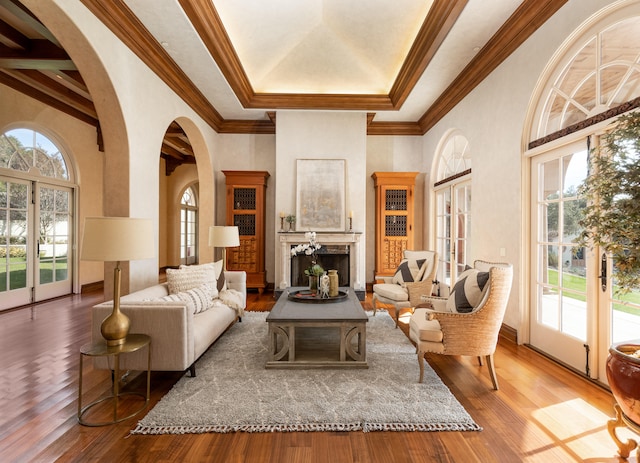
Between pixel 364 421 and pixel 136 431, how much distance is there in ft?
4.83

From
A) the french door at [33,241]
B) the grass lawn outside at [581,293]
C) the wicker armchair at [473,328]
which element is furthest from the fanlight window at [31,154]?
the grass lawn outside at [581,293]

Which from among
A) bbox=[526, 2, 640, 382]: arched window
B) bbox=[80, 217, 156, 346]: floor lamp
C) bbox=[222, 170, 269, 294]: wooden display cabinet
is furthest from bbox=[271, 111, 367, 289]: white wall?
bbox=[80, 217, 156, 346]: floor lamp

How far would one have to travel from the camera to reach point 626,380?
1744mm

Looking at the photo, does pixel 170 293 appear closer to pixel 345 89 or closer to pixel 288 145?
pixel 288 145

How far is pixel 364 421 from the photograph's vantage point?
221 centimetres

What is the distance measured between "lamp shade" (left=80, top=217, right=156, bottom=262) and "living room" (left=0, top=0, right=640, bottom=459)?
1147mm

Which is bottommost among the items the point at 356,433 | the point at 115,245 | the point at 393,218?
the point at 356,433

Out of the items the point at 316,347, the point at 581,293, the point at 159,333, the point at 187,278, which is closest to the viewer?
the point at 159,333

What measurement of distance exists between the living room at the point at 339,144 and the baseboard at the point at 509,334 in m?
0.03

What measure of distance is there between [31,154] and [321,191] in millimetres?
5108

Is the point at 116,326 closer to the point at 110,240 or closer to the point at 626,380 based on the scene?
the point at 110,240

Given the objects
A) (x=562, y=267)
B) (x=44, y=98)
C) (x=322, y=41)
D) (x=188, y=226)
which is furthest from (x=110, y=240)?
(x=188, y=226)

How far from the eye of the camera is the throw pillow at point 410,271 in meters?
4.55

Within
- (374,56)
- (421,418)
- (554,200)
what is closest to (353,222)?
(374,56)
